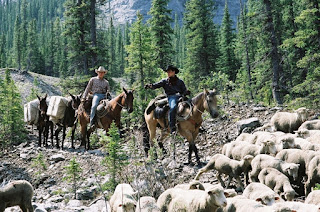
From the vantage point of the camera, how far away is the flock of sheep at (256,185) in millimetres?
5738

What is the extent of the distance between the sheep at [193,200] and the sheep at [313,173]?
2.99 metres

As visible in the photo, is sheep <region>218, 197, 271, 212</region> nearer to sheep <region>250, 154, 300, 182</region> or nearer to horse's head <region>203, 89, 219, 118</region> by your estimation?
sheep <region>250, 154, 300, 182</region>

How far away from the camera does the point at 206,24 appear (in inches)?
1494

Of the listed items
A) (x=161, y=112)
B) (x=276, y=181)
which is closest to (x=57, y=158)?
(x=161, y=112)

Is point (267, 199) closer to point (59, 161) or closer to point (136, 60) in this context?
point (59, 161)

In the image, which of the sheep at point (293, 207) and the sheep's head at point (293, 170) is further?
the sheep's head at point (293, 170)

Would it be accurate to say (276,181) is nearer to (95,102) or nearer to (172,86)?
(172,86)

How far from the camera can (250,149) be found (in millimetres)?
9344

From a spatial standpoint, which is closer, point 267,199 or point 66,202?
point 267,199

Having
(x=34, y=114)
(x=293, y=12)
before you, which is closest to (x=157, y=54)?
(x=293, y=12)

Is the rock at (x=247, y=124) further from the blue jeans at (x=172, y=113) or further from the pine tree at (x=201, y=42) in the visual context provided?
the pine tree at (x=201, y=42)

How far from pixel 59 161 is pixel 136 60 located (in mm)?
7460

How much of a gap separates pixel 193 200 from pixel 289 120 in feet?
24.7

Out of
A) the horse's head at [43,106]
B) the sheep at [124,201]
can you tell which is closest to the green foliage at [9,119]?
the horse's head at [43,106]
